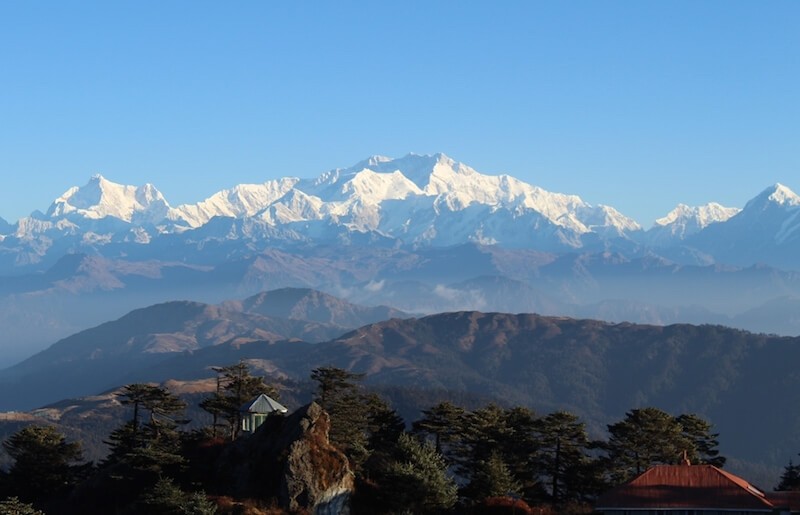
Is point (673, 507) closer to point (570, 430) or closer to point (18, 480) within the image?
point (570, 430)

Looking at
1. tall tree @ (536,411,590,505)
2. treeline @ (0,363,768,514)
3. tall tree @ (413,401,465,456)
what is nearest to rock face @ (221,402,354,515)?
treeline @ (0,363,768,514)

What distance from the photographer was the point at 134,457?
103m

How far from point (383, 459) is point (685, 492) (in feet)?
87.1

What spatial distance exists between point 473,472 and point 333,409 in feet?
50.9

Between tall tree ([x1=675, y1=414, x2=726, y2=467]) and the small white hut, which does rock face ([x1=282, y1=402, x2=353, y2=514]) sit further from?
tall tree ([x1=675, y1=414, x2=726, y2=467])

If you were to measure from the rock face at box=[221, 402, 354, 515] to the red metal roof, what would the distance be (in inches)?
822

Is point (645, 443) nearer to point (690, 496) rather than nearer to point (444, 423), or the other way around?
point (444, 423)

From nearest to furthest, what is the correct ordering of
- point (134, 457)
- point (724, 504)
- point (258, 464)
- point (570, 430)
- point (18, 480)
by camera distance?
1. point (724, 504)
2. point (258, 464)
3. point (134, 457)
4. point (570, 430)
5. point (18, 480)

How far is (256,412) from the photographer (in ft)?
367

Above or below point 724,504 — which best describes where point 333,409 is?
above

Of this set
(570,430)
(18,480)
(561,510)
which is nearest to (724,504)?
(561,510)

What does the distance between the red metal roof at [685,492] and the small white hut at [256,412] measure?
3598cm

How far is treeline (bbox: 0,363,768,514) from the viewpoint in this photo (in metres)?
94.2

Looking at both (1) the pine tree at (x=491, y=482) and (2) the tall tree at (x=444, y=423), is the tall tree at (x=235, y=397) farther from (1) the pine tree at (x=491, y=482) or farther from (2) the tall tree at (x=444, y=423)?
(1) the pine tree at (x=491, y=482)
